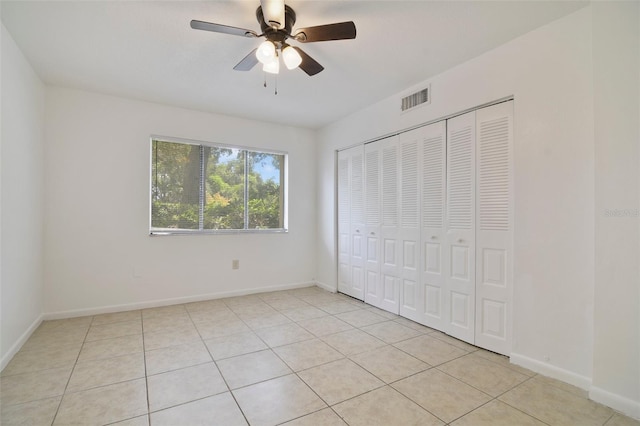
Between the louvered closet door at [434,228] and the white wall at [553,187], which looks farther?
the louvered closet door at [434,228]

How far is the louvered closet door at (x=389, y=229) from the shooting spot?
3.69 metres

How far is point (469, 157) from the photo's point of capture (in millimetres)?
2877

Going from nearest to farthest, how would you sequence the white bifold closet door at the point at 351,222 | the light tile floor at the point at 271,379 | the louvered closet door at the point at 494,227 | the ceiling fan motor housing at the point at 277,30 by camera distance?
the light tile floor at the point at 271,379 → the ceiling fan motor housing at the point at 277,30 → the louvered closet door at the point at 494,227 → the white bifold closet door at the point at 351,222

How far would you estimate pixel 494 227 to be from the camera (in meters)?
2.67

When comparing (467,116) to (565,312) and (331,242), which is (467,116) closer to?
(565,312)

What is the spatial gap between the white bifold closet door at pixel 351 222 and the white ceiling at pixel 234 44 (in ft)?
3.25

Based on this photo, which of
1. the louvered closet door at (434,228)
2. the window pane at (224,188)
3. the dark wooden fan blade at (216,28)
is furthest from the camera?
the window pane at (224,188)

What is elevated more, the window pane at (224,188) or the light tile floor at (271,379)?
the window pane at (224,188)

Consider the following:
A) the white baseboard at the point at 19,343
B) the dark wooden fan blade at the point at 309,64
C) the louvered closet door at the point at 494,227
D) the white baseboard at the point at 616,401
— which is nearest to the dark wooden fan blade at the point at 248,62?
the dark wooden fan blade at the point at 309,64

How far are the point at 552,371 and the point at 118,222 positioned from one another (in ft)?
15.2

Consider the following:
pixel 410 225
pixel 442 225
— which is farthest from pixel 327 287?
pixel 442 225

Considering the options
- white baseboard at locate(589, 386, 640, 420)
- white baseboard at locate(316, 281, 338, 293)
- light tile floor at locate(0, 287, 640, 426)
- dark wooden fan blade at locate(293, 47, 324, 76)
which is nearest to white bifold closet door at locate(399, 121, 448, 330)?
light tile floor at locate(0, 287, 640, 426)

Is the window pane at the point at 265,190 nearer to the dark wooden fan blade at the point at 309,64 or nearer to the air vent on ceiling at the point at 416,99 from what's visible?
the air vent on ceiling at the point at 416,99

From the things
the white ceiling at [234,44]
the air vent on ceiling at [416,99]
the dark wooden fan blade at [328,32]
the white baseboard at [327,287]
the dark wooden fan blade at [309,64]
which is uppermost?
the white ceiling at [234,44]
